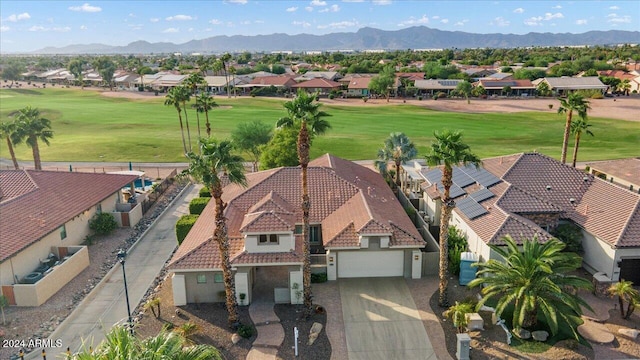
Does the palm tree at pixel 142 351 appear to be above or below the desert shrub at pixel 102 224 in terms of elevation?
above

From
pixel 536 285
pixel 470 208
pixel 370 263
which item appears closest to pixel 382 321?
pixel 370 263

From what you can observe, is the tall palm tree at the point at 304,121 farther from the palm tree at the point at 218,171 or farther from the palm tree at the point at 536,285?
the palm tree at the point at 536,285

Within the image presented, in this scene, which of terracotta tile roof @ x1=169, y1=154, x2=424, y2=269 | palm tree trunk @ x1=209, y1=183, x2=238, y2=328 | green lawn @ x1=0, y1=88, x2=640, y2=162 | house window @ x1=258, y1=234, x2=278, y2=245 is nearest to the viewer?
palm tree trunk @ x1=209, y1=183, x2=238, y2=328

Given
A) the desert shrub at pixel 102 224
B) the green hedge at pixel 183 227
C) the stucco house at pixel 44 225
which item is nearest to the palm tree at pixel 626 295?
the green hedge at pixel 183 227

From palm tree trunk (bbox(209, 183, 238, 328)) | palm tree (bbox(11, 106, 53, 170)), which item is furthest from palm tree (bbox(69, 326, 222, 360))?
palm tree (bbox(11, 106, 53, 170))

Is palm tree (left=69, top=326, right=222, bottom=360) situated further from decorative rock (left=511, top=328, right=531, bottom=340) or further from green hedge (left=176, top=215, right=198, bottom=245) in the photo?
green hedge (left=176, top=215, right=198, bottom=245)
